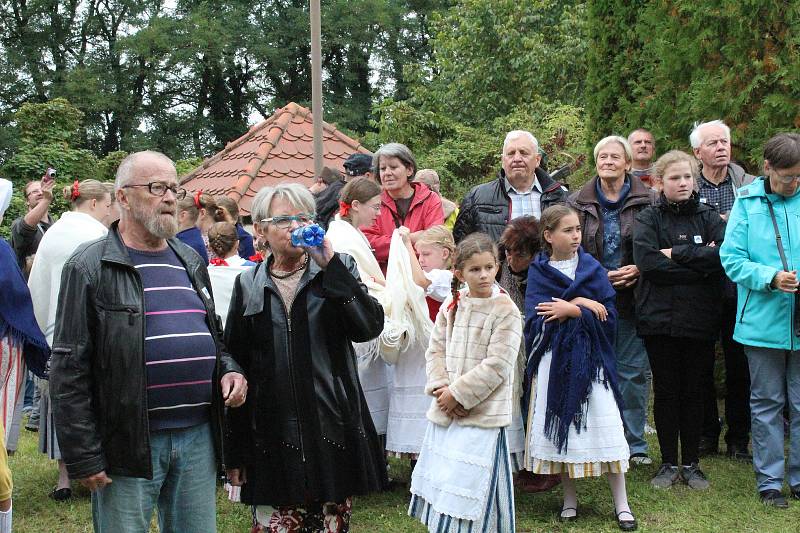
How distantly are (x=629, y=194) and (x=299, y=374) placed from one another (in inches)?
128

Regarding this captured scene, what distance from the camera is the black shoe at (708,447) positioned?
665cm

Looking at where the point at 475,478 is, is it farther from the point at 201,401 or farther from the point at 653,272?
the point at 653,272

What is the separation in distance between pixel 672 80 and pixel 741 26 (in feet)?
3.26

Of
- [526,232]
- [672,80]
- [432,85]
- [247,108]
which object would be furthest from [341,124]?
[526,232]

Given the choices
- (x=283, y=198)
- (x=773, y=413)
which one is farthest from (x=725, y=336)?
Result: (x=283, y=198)

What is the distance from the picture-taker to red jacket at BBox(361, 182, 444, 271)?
629cm

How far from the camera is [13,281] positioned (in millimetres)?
5426

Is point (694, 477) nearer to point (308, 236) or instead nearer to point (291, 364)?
point (291, 364)

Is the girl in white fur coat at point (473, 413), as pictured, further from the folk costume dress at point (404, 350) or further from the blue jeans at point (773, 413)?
the blue jeans at point (773, 413)

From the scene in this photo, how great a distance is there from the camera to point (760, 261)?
5637 millimetres

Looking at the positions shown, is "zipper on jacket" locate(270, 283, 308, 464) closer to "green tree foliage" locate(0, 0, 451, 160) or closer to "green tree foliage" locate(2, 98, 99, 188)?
"green tree foliage" locate(2, 98, 99, 188)

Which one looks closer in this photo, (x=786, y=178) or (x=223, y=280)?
(x=786, y=178)

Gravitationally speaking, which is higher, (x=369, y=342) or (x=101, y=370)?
(x=101, y=370)

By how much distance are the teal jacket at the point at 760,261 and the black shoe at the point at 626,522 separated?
1.35 meters
